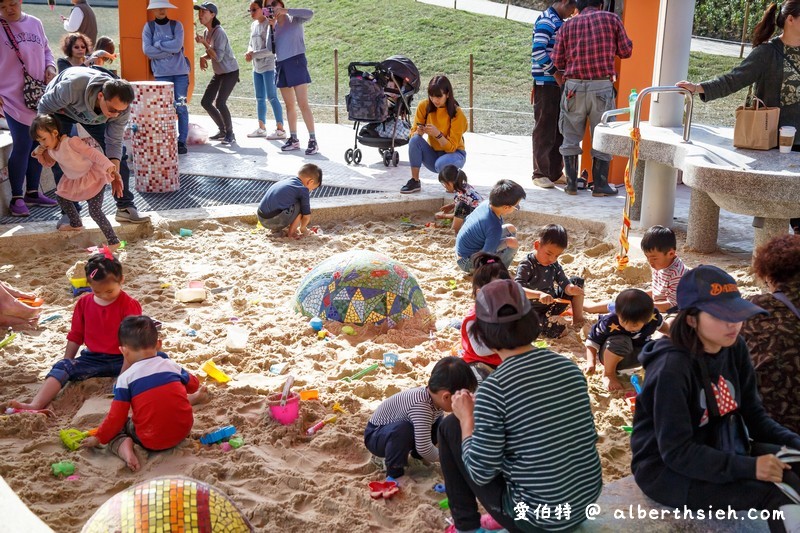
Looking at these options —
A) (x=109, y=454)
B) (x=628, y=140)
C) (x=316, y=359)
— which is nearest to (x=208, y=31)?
(x=628, y=140)

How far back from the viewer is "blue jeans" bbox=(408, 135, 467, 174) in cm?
890

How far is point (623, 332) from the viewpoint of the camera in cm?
489

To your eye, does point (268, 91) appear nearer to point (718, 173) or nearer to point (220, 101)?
point (220, 101)

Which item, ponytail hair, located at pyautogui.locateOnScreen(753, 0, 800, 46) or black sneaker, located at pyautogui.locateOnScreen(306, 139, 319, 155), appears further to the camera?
black sneaker, located at pyautogui.locateOnScreen(306, 139, 319, 155)

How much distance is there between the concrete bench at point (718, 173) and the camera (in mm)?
5566

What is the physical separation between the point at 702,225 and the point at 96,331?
464 cm

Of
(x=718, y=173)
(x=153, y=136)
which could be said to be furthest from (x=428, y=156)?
(x=718, y=173)

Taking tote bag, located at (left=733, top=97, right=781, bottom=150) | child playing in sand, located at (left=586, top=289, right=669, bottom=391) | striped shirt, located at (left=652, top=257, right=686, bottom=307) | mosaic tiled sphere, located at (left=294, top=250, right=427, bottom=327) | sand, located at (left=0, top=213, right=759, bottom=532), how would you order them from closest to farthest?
sand, located at (left=0, top=213, right=759, bottom=532) → child playing in sand, located at (left=586, top=289, right=669, bottom=391) → striped shirt, located at (left=652, top=257, right=686, bottom=307) → mosaic tiled sphere, located at (left=294, top=250, right=427, bottom=327) → tote bag, located at (left=733, top=97, right=781, bottom=150)

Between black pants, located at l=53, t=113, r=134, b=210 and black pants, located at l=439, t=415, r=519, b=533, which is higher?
black pants, located at l=53, t=113, r=134, b=210

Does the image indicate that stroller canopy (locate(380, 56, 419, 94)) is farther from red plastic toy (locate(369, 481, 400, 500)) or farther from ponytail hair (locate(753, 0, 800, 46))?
red plastic toy (locate(369, 481, 400, 500))

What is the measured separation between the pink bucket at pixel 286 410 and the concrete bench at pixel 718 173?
10.4 ft

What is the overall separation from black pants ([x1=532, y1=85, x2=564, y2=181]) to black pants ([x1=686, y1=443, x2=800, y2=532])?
6576 mm

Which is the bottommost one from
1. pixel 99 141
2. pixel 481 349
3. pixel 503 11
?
pixel 481 349

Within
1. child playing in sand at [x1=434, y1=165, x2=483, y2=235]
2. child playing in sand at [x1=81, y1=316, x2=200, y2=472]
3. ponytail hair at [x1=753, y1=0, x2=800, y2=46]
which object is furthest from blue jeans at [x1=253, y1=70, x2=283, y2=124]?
child playing in sand at [x1=81, y1=316, x2=200, y2=472]
